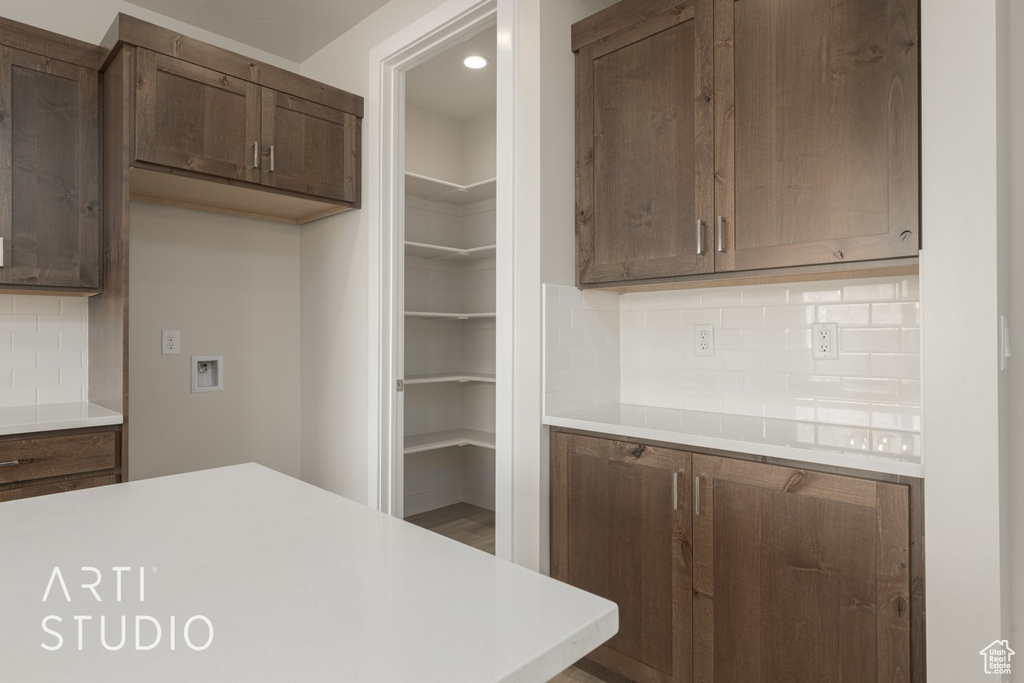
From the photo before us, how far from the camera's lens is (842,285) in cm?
188

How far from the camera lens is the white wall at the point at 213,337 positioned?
2.81 metres

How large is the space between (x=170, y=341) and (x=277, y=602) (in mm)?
2640

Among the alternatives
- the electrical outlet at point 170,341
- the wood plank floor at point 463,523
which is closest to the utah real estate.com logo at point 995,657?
the wood plank floor at point 463,523

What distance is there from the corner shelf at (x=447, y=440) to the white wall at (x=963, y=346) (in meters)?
2.35

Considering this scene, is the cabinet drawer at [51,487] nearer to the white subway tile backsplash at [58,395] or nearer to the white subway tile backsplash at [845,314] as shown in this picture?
the white subway tile backsplash at [58,395]

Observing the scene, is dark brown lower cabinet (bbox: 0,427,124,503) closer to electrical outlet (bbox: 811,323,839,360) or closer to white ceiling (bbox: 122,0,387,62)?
white ceiling (bbox: 122,0,387,62)

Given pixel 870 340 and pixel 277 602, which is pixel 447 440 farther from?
pixel 277 602

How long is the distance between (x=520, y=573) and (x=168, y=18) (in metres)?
3.31

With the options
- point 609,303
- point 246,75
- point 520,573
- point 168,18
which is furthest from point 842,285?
point 168,18

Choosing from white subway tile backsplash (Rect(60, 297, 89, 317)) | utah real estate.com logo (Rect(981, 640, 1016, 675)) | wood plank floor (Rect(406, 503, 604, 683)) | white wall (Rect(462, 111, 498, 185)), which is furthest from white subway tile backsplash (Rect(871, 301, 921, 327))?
white subway tile backsplash (Rect(60, 297, 89, 317))

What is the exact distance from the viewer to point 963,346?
1.32m

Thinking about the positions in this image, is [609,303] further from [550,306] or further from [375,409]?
[375,409]

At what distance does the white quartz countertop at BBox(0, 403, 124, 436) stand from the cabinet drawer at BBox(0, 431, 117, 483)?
0.04m

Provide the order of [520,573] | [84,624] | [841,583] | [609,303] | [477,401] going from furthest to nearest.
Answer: [477,401] < [609,303] < [841,583] < [520,573] < [84,624]
